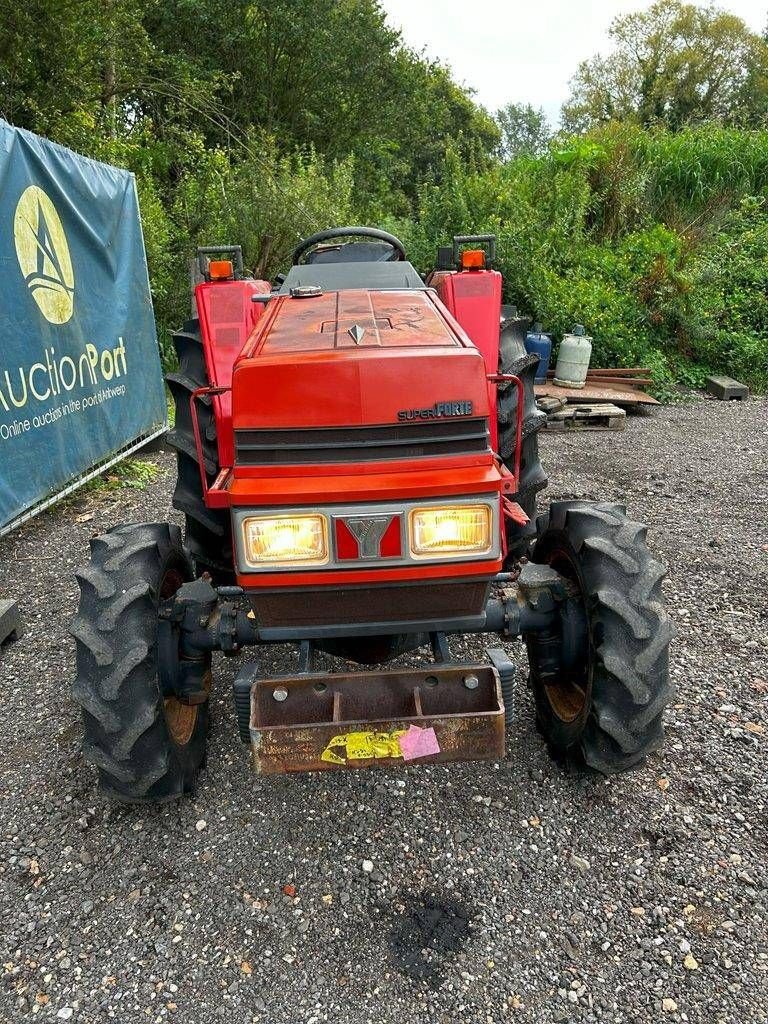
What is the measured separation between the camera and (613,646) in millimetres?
2092

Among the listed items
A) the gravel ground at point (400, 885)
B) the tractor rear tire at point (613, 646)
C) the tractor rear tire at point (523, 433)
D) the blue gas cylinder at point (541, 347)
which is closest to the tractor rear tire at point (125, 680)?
the gravel ground at point (400, 885)

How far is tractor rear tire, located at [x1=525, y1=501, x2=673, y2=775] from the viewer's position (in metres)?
2.08

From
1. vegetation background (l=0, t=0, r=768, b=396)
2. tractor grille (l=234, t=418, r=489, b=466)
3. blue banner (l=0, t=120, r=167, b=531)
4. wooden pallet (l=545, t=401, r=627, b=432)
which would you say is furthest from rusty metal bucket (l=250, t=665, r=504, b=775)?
vegetation background (l=0, t=0, r=768, b=396)

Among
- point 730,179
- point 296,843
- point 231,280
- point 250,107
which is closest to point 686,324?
point 730,179

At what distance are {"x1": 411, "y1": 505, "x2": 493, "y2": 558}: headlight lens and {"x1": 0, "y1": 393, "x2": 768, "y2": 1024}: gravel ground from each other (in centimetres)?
100

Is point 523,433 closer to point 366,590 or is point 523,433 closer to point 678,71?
point 366,590

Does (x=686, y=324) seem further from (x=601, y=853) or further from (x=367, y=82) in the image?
Result: (x=367, y=82)

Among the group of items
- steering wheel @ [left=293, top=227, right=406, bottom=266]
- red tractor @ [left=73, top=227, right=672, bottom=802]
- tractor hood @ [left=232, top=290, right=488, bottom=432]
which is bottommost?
red tractor @ [left=73, top=227, right=672, bottom=802]

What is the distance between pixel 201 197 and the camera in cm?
806

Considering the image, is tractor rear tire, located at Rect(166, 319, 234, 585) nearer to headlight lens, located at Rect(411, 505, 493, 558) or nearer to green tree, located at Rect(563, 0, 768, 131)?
headlight lens, located at Rect(411, 505, 493, 558)

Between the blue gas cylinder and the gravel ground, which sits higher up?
the blue gas cylinder

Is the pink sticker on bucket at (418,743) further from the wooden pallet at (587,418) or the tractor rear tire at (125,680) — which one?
the wooden pallet at (587,418)

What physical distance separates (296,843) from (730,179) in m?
12.4

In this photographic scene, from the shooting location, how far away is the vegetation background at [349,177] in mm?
7812
